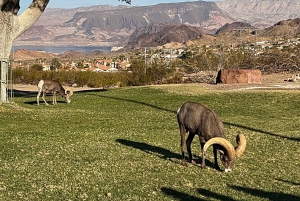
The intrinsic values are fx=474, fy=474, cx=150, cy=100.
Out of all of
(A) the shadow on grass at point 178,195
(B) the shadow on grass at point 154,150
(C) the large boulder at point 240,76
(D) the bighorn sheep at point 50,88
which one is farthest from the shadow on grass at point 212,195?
(C) the large boulder at point 240,76

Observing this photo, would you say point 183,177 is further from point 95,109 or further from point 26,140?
point 95,109

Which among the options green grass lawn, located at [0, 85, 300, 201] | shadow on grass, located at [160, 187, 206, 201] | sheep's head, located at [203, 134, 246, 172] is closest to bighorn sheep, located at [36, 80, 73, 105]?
green grass lawn, located at [0, 85, 300, 201]

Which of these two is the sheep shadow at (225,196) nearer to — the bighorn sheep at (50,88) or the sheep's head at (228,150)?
A: the sheep's head at (228,150)

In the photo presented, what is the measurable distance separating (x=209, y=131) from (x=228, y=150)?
2.50ft

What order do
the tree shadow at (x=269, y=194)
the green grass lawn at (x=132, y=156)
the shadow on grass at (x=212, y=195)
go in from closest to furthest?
the shadow on grass at (x=212, y=195) → the tree shadow at (x=269, y=194) → the green grass lawn at (x=132, y=156)

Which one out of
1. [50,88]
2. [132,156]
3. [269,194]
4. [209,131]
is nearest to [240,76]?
[50,88]

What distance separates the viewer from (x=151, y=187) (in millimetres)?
9719

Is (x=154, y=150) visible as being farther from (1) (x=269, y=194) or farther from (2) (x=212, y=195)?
(1) (x=269, y=194)

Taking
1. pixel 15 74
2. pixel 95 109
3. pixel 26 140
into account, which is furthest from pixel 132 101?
pixel 15 74

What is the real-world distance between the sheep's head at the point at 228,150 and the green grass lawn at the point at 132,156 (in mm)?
267

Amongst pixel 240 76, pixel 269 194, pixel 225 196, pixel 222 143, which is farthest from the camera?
pixel 240 76

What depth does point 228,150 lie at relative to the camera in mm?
10664

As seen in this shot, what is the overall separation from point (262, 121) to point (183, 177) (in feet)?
31.4

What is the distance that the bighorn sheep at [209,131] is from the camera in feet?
35.3
